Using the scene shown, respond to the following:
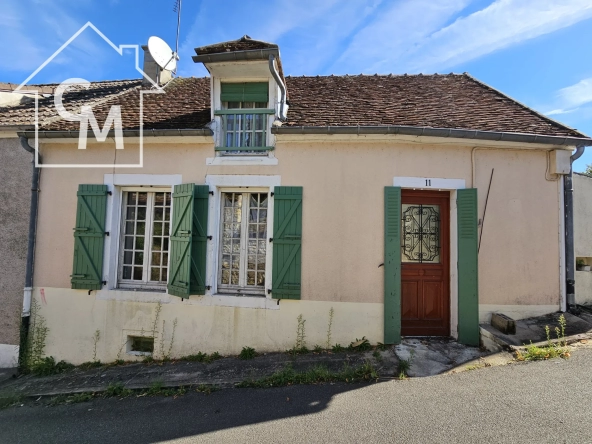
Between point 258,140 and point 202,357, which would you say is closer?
point 202,357

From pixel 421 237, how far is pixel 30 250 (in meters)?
6.52

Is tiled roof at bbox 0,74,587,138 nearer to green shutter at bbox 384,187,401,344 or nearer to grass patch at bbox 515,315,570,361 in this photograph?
green shutter at bbox 384,187,401,344

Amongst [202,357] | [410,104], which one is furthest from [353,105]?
[202,357]

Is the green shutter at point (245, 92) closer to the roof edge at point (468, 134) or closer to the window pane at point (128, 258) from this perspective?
the roof edge at point (468, 134)

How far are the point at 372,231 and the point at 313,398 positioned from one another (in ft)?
8.05

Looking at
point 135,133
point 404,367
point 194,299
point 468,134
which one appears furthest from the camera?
point 135,133

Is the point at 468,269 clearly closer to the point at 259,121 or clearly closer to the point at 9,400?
the point at 259,121

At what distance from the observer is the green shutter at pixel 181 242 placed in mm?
4742

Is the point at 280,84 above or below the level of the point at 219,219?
above

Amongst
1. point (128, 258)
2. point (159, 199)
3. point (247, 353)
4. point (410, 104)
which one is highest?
point (410, 104)

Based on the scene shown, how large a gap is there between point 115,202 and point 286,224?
9.78 feet

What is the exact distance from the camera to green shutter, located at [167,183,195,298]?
4.74 m

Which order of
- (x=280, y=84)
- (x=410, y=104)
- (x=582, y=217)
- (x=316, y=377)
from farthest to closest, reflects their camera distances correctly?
(x=410, y=104)
(x=582, y=217)
(x=280, y=84)
(x=316, y=377)

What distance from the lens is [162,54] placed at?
7.16 meters
